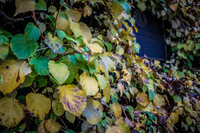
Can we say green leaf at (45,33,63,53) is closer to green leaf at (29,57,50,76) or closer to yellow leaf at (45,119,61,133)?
green leaf at (29,57,50,76)

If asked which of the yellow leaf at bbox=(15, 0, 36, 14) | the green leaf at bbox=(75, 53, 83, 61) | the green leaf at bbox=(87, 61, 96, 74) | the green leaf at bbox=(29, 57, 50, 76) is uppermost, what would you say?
the yellow leaf at bbox=(15, 0, 36, 14)

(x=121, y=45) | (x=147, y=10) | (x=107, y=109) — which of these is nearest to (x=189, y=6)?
(x=147, y=10)

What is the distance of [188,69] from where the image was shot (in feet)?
6.68

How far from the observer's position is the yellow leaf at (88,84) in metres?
0.57

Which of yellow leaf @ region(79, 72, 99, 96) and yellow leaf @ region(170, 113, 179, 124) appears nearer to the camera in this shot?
yellow leaf @ region(79, 72, 99, 96)

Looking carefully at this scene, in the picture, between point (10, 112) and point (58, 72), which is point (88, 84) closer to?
point (58, 72)

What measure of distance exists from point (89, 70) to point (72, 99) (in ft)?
0.52

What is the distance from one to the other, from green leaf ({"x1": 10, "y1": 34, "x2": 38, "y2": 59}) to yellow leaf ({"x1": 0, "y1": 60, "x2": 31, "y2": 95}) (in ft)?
0.13

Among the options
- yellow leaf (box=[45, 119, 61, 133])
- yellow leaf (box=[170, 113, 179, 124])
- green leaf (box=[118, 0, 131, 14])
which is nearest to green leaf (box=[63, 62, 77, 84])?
yellow leaf (box=[45, 119, 61, 133])

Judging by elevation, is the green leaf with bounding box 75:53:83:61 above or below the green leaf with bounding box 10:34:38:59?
above

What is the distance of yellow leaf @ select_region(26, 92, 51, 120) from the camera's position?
529 millimetres

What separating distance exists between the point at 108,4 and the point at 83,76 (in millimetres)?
586

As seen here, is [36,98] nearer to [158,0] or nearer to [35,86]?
[35,86]

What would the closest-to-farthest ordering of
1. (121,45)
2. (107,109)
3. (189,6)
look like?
(107,109)
(121,45)
(189,6)
